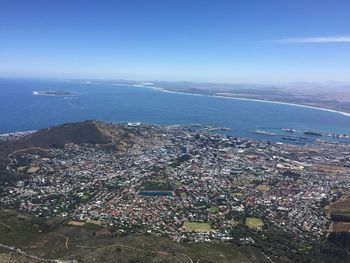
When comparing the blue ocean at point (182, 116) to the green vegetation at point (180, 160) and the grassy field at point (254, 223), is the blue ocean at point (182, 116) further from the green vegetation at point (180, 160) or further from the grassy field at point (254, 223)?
the grassy field at point (254, 223)

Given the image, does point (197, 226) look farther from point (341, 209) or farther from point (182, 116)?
point (182, 116)

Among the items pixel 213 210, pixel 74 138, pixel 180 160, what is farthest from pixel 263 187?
pixel 74 138

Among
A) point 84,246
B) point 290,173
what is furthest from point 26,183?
point 290,173

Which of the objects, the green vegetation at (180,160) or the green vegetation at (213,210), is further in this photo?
the green vegetation at (180,160)

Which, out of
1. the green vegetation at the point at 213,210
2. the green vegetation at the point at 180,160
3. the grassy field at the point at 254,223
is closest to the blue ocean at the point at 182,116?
the green vegetation at the point at 180,160

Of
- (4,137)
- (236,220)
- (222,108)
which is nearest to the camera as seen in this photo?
(236,220)

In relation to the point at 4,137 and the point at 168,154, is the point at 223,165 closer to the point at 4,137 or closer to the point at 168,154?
the point at 168,154

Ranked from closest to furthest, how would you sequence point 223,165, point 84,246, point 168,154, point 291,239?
point 84,246, point 291,239, point 223,165, point 168,154
